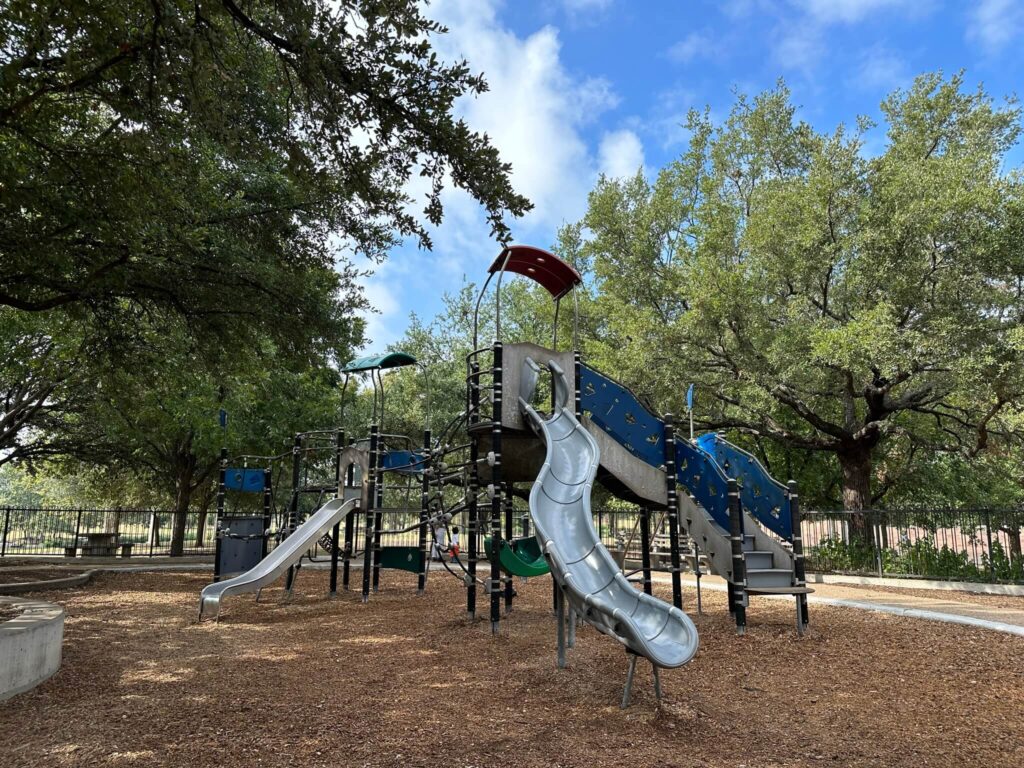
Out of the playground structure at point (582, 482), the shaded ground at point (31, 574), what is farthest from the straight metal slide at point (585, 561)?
the shaded ground at point (31, 574)

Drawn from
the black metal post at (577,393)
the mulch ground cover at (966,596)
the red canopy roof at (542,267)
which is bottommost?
the mulch ground cover at (966,596)

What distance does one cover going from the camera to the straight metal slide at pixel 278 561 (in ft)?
33.3

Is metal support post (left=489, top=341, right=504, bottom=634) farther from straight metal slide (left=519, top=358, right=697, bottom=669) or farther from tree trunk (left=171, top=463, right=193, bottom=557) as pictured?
tree trunk (left=171, top=463, right=193, bottom=557)

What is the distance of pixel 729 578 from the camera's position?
9125mm

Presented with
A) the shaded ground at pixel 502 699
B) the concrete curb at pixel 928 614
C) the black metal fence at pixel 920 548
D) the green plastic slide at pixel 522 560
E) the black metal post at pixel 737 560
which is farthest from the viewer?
the black metal fence at pixel 920 548

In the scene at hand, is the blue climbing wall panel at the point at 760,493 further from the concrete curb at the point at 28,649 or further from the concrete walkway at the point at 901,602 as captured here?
the concrete curb at the point at 28,649

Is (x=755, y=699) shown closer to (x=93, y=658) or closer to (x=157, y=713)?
(x=157, y=713)

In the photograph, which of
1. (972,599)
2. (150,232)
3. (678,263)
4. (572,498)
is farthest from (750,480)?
(678,263)

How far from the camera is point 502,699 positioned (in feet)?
18.8

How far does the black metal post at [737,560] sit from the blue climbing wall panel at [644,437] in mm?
435

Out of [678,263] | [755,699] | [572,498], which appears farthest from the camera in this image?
[678,263]

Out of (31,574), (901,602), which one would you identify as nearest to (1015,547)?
(901,602)

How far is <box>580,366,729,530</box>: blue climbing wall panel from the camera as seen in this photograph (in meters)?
8.91

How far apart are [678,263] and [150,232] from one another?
17423 mm
